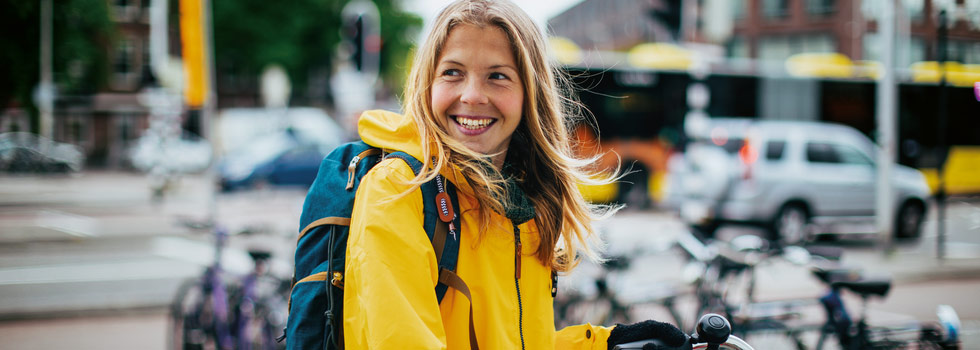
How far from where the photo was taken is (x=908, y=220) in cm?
1137

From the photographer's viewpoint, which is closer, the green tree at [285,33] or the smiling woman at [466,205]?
the smiling woman at [466,205]

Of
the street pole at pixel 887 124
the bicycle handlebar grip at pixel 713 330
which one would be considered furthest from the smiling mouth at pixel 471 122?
the street pole at pixel 887 124

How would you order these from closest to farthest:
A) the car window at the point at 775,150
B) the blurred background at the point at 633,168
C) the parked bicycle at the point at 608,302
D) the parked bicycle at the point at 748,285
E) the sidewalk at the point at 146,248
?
the parked bicycle at the point at 748,285, the parked bicycle at the point at 608,302, the blurred background at the point at 633,168, the sidewalk at the point at 146,248, the car window at the point at 775,150

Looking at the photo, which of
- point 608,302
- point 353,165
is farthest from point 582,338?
point 608,302

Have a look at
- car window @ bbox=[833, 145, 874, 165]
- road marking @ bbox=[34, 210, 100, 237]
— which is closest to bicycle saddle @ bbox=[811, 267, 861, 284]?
car window @ bbox=[833, 145, 874, 165]

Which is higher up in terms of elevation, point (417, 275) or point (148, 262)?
point (417, 275)

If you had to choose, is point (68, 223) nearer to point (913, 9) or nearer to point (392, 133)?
point (392, 133)

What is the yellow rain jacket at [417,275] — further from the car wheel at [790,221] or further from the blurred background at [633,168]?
the car wheel at [790,221]

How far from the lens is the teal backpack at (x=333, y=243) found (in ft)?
4.62

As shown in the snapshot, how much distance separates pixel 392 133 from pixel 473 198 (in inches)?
8.9

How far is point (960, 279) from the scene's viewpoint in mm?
8133

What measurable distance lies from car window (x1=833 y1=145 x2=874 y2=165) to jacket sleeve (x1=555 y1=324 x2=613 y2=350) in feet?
35.7

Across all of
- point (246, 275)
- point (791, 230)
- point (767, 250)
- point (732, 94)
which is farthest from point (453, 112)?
point (732, 94)

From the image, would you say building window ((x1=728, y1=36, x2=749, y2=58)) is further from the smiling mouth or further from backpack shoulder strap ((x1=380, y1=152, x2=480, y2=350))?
backpack shoulder strap ((x1=380, y1=152, x2=480, y2=350))
